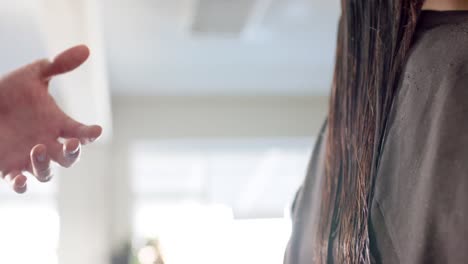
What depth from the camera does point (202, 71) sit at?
278 cm

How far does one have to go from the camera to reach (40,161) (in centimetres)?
63

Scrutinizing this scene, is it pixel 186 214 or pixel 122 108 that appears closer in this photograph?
pixel 122 108

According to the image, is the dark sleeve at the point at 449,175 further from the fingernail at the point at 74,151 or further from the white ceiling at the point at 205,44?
the white ceiling at the point at 205,44

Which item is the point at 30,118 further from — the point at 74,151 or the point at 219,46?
the point at 219,46

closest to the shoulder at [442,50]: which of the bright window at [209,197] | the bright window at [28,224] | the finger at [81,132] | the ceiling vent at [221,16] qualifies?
the finger at [81,132]

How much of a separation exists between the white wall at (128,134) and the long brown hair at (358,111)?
7.83ft

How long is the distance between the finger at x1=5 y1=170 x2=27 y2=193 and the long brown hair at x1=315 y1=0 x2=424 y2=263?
40 cm

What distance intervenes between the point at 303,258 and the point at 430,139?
34cm

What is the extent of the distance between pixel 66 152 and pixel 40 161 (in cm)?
3

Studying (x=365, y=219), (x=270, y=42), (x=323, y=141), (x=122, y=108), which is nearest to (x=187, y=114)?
(x=122, y=108)

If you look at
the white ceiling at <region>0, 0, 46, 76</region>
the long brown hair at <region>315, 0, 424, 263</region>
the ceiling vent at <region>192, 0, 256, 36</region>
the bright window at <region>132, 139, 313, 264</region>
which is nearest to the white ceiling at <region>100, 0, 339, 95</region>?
the ceiling vent at <region>192, 0, 256, 36</region>

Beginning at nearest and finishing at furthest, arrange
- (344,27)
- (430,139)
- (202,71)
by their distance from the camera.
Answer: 1. (430,139)
2. (344,27)
3. (202,71)

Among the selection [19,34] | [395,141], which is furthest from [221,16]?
[395,141]

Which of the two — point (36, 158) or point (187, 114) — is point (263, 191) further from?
point (36, 158)
